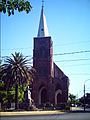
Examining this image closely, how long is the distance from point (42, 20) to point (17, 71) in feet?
105

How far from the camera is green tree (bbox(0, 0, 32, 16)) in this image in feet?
28.2

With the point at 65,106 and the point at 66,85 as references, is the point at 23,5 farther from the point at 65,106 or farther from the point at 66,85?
the point at 66,85

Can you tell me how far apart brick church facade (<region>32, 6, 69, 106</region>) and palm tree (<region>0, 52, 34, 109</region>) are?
23653mm

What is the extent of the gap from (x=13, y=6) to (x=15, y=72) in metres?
45.5

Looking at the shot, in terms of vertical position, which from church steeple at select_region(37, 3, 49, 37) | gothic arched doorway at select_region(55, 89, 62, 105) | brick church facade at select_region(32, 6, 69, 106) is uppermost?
church steeple at select_region(37, 3, 49, 37)

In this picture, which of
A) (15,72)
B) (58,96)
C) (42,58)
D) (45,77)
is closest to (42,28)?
(42,58)

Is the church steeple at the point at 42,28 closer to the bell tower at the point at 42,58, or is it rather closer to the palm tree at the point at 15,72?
the bell tower at the point at 42,58

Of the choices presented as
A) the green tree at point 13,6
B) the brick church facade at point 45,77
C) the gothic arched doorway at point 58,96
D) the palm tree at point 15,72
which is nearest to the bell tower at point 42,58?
the brick church facade at point 45,77

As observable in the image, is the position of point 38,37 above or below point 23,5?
above

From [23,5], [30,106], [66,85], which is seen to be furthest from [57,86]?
[23,5]

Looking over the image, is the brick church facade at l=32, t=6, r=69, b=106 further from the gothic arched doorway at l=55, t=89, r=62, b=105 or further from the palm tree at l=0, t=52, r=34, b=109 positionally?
the palm tree at l=0, t=52, r=34, b=109

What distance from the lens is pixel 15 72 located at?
176ft

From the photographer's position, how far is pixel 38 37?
8300cm

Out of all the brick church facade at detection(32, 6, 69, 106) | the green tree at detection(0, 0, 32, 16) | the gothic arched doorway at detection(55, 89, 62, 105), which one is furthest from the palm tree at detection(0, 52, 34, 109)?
the green tree at detection(0, 0, 32, 16)
